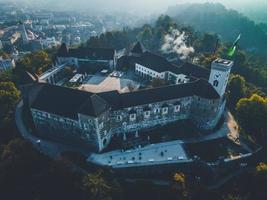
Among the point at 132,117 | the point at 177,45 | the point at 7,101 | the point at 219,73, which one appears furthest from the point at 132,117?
the point at 177,45

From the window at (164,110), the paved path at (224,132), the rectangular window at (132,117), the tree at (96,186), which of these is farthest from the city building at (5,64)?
the paved path at (224,132)

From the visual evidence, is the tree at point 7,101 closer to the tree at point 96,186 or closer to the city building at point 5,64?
the tree at point 96,186

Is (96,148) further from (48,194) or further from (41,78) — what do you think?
(41,78)

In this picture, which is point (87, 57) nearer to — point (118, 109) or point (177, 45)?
point (118, 109)

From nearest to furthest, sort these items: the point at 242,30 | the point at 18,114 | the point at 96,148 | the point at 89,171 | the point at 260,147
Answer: the point at 89,171 < the point at 96,148 < the point at 260,147 < the point at 18,114 < the point at 242,30

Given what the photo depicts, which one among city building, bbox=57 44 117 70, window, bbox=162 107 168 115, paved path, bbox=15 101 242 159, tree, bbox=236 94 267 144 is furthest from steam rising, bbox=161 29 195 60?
window, bbox=162 107 168 115

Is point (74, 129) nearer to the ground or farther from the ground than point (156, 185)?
farther from the ground

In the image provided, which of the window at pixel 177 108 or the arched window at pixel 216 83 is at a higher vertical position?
the arched window at pixel 216 83

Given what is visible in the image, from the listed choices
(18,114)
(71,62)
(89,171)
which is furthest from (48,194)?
(71,62)
